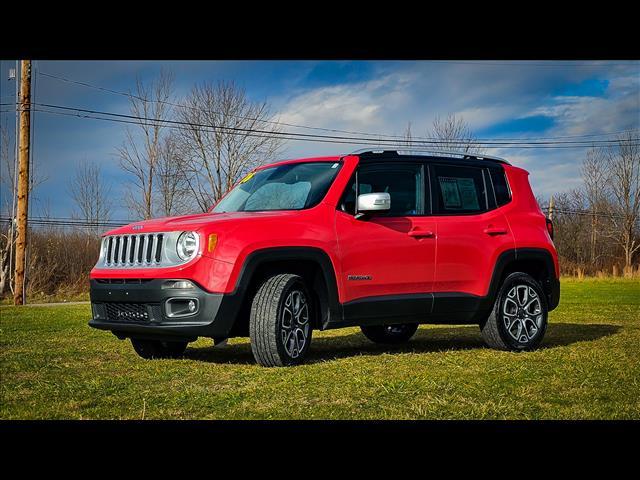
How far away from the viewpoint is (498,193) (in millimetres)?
9312

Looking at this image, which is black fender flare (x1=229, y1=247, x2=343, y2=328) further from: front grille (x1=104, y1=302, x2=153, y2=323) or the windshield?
front grille (x1=104, y1=302, x2=153, y2=323)

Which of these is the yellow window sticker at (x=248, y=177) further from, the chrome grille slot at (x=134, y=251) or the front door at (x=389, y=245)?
the chrome grille slot at (x=134, y=251)

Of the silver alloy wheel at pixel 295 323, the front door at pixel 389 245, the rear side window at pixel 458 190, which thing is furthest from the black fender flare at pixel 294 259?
the rear side window at pixel 458 190

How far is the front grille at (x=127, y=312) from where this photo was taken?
7180 mm

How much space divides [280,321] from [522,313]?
3442 millimetres

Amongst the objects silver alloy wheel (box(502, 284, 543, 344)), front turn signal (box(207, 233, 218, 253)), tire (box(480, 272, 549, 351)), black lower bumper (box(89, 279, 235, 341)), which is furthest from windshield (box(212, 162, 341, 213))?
silver alloy wheel (box(502, 284, 543, 344))

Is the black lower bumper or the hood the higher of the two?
the hood

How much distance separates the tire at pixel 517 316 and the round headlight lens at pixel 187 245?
3.74 metres

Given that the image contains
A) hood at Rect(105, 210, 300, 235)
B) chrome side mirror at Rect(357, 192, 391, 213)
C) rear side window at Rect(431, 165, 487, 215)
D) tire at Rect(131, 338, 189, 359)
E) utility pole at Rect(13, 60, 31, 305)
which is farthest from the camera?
utility pole at Rect(13, 60, 31, 305)

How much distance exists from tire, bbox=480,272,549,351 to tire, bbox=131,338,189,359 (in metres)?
3.49

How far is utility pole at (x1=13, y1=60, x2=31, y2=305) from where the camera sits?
25.4 m
